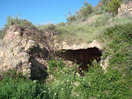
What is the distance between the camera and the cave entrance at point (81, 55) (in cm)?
823

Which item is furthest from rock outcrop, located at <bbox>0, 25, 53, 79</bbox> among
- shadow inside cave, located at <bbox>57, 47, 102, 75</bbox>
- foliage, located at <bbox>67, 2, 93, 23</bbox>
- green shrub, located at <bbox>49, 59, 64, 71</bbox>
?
foliage, located at <bbox>67, 2, 93, 23</bbox>

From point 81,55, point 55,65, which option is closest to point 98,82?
point 55,65

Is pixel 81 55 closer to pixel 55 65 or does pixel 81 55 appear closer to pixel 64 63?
pixel 64 63

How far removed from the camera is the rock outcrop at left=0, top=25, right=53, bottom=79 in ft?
19.5

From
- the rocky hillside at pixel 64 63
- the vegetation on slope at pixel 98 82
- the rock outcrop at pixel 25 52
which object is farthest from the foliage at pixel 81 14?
the vegetation on slope at pixel 98 82

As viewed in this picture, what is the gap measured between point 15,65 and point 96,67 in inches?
143

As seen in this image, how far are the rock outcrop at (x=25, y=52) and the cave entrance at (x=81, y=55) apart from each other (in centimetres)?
101

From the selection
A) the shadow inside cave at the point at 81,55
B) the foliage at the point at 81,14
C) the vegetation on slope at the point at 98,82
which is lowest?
the vegetation on slope at the point at 98,82

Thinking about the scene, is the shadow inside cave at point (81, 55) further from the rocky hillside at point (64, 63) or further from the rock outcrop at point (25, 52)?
the rock outcrop at point (25, 52)

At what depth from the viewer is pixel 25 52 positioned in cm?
655

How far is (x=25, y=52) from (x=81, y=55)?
385cm

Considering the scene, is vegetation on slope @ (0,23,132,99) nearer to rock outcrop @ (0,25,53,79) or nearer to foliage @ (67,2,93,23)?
rock outcrop @ (0,25,53,79)

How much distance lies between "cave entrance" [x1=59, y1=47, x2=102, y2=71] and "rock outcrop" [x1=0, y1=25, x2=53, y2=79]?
1007 millimetres

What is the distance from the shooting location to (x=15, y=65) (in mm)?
5801
